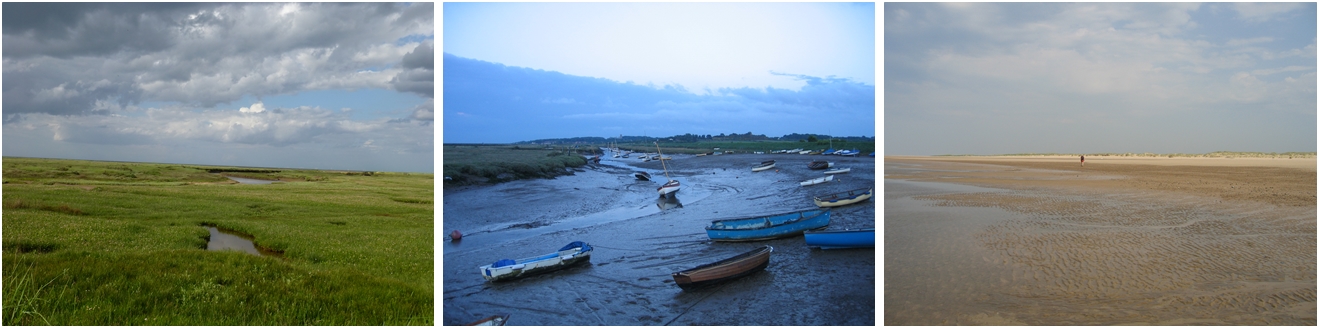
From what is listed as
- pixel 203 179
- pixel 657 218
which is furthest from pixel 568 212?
pixel 203 179

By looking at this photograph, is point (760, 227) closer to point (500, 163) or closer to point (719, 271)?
point (719, 271)

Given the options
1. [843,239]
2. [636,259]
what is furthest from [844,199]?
[636,259]

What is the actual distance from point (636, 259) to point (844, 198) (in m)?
5.56

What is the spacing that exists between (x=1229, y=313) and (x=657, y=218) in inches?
313

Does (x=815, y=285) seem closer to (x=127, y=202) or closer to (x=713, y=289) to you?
(x=713, y=289)

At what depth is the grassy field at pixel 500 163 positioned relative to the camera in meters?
11.3

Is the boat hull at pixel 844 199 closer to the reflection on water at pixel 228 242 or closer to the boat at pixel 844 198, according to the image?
the boat at pixel 844 198

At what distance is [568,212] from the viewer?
40.0 feet

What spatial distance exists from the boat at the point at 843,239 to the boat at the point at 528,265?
2980 mm

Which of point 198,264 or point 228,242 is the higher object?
point 198,264

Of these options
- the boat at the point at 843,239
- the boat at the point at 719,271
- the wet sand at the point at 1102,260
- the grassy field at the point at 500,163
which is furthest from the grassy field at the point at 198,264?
the wet sand at the point at 1102,260

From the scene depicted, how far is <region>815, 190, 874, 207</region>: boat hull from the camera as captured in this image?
11695 millimetres

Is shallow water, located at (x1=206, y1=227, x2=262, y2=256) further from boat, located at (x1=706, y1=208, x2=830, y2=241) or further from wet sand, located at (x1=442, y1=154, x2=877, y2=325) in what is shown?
boat, located at (x1=706, y1=208, x2=830, y2=241)

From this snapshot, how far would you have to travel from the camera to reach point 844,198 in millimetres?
11984
